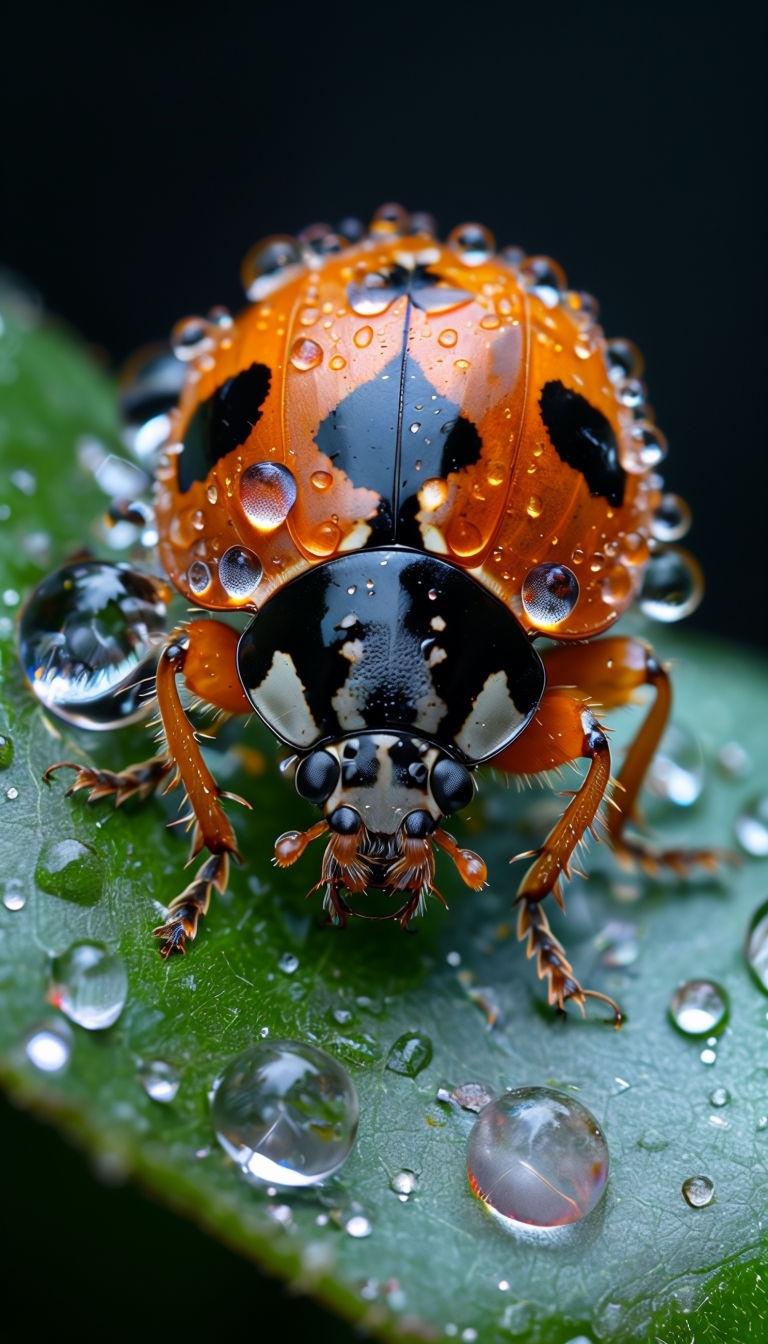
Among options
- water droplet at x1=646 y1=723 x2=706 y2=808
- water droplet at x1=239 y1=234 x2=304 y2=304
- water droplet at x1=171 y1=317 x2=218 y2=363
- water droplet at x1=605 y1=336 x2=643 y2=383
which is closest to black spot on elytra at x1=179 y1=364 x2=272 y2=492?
water droplet at x1=171 y1=317 x2=218 y2=363

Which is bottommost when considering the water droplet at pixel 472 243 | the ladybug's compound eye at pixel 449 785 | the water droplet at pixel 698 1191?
the water droplet at pixel 698 1191

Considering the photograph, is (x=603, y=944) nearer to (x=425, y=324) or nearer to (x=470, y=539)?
(x=470, y=539)

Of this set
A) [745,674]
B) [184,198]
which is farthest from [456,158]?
[745,674]

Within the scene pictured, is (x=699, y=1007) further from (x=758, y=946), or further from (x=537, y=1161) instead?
(x=537, y=1161)

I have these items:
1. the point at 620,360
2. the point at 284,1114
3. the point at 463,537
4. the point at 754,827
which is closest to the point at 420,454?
the point at 463,537

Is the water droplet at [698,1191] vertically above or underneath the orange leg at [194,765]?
underneath

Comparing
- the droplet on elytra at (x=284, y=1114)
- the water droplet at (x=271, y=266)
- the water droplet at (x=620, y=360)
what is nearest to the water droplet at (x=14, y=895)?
the droplet on elytra at (x=284, y=1114)

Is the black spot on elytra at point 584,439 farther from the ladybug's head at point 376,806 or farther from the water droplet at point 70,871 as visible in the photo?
the water droplet at point 70,871
